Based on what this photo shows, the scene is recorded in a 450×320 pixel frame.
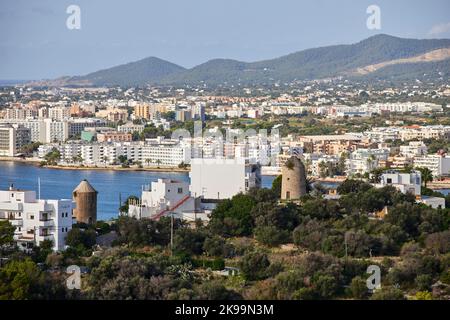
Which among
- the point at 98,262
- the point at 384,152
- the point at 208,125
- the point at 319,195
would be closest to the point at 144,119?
the point at 208,125

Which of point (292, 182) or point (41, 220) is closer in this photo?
point (41, 220)

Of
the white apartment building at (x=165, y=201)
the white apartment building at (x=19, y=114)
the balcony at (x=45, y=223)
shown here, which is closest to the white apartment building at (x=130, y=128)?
the white apartment building at (x=19, y=114)

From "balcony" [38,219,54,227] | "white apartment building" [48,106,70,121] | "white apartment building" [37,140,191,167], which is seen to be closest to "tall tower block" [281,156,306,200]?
"balcony" [38,219,54,227]

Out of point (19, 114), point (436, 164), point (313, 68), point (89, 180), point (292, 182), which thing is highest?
point (313, 68)

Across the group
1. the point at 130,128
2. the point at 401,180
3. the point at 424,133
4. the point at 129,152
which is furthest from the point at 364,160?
the point at 130,128

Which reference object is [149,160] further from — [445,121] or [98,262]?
[98,262]

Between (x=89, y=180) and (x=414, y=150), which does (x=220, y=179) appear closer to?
(x=89, y=180)
